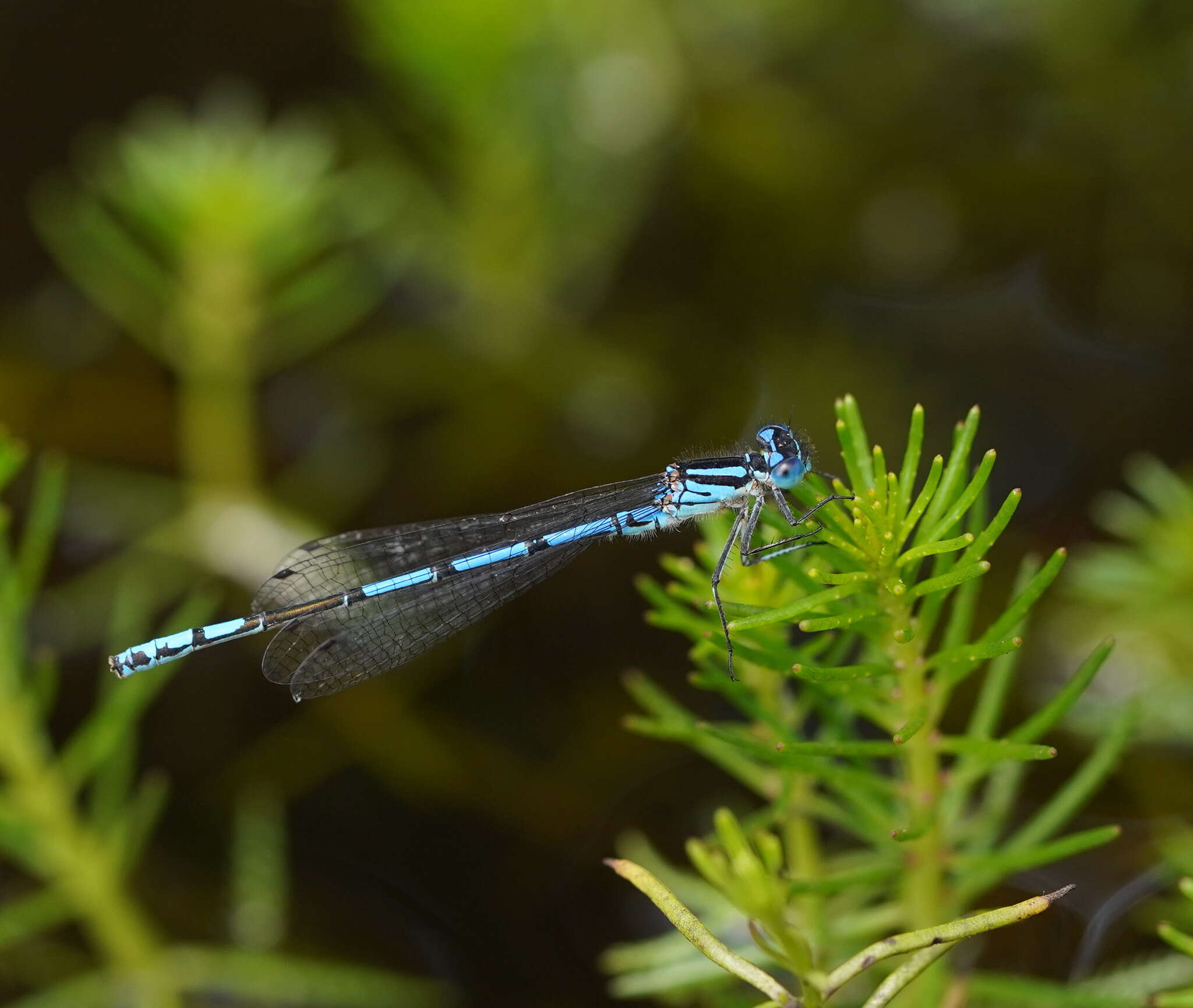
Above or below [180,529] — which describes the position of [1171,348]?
below

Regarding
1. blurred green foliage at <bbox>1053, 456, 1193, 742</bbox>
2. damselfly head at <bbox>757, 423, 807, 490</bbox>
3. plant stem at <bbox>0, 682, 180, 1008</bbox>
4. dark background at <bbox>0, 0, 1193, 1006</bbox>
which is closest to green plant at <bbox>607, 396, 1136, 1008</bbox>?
damselfly head at <bbox>757, 423, 807, 490</bbox>

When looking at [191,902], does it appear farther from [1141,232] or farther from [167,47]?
[1141,232]

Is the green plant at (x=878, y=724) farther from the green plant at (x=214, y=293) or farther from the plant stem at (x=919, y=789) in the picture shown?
the green plant at (x=214, y=293)

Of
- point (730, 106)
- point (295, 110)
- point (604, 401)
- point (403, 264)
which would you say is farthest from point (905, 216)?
point (295, 110)

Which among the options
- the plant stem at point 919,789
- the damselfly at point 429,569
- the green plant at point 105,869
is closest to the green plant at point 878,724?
the plant stem at point 919,789

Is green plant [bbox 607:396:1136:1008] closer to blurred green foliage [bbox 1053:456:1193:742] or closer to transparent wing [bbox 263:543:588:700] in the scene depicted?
blurred green foliage [bbox 1053:456:1193:742]

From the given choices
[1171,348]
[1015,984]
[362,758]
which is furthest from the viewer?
[1171,348]
